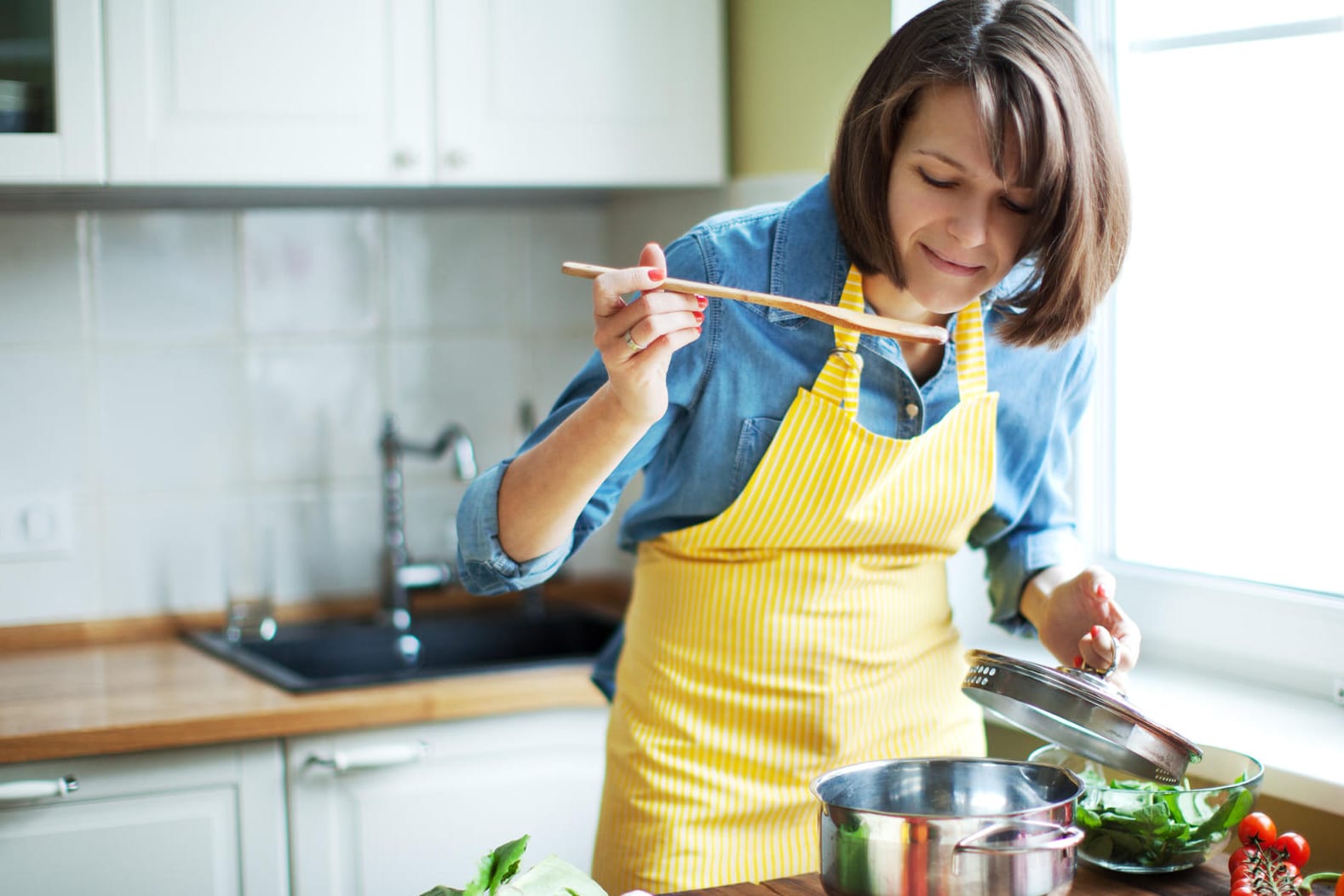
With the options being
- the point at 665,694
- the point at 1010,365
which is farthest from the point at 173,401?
the point at 1010,365

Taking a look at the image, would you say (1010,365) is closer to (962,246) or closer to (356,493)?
(962,246)

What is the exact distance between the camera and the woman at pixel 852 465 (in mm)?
1050

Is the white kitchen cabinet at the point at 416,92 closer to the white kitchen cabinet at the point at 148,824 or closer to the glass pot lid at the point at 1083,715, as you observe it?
the white kitchen cabinet at the point at 148,824

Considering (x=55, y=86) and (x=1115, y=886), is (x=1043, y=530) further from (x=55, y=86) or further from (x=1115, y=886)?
(x=55, y=86)

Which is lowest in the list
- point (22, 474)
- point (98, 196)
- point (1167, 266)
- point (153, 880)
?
point (153, 880)

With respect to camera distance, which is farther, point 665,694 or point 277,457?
point 277,457

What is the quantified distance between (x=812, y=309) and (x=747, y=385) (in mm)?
228

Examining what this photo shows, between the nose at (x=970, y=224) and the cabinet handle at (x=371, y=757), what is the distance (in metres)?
0.99

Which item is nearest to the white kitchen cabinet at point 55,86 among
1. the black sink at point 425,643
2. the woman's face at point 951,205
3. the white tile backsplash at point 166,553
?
the white tile backsplash at point 166,553

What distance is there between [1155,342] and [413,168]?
1010 mm

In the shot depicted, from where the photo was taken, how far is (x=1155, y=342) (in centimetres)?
167

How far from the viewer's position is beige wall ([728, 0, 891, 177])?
5.61ft

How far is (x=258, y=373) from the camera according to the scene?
2.12m

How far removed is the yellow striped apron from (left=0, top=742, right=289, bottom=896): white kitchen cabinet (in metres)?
0.56
